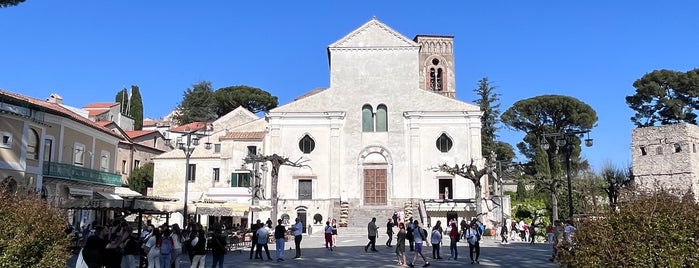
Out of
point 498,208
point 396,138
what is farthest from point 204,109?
point 498,208

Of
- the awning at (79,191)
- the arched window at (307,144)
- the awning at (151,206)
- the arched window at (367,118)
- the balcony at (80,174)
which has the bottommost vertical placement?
the awning at (151,206)

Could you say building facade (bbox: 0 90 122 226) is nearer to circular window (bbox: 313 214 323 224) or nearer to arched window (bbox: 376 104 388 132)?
circular window (bbox: 313 214 323 224)

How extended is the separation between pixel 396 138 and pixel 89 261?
106 feet

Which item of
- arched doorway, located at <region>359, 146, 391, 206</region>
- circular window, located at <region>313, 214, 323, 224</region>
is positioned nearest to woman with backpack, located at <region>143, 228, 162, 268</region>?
circular window, located at <region>313, 214, 323, 224</region>

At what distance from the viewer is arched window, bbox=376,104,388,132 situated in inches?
1640

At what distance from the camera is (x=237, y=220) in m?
40.8

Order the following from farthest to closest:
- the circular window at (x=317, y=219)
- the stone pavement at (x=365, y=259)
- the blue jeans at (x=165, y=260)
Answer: the circular window at (x=317, y=219) → the stone pavement at (x=365, y=259) → the blue jeans at (x=165, y=260)

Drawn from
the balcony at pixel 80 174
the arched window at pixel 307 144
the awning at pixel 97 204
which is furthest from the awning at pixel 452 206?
the awning at pixel 97 204

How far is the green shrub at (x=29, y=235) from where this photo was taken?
28.3 feet

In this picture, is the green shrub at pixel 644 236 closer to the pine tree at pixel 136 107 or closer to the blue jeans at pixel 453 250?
the blue jeans at pixel 453 250

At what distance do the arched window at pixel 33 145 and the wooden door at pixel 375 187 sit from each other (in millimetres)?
21827

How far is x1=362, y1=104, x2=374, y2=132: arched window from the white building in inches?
0.6

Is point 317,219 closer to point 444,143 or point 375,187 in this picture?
point 375,187

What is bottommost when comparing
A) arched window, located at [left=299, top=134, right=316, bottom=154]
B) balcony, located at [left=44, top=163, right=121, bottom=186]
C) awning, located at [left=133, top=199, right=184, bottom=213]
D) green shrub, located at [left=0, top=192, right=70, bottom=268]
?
green shrub, located at [left=0, top=192, right=70, bottom=268]
